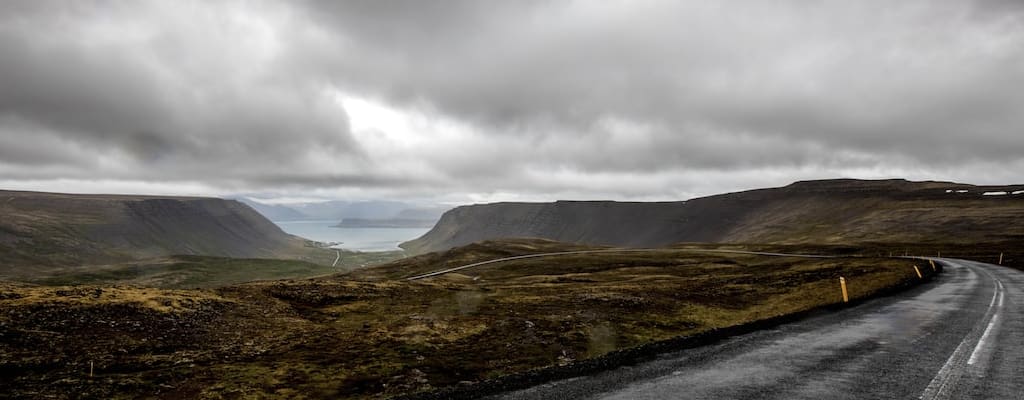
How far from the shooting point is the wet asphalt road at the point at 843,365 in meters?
11.8

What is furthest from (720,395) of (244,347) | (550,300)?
(550,300)

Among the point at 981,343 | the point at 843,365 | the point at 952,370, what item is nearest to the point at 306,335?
the point at 843,365

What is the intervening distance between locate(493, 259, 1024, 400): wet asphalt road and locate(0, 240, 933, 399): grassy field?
136 inches

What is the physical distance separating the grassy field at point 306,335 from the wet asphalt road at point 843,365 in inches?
136

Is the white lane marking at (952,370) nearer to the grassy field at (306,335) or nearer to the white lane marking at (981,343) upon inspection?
the white lane marking at (981,343)

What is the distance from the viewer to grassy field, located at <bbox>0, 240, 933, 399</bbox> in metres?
13.3

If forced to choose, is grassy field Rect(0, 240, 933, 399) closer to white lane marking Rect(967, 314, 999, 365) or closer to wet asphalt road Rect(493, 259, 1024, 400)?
wet asphalt road Rect(493, 259, 1024, 400)

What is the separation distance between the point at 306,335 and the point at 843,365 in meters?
19.6

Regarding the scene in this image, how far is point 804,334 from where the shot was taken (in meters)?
19.0

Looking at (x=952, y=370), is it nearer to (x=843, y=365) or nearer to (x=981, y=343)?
(x=843, y=365)

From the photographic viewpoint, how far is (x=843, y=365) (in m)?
14.2

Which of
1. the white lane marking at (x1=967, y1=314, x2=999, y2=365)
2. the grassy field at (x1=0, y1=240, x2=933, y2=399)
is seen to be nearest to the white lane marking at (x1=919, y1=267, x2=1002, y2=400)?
the white lane marking at (x1=967, y1=314, x2=999, y2=365)

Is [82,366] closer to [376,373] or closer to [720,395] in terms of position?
[376,373]

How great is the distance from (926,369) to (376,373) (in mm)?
15857
